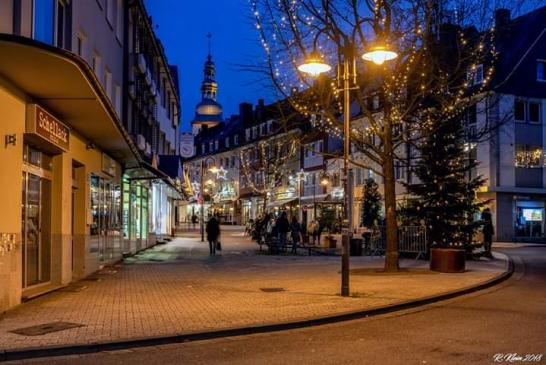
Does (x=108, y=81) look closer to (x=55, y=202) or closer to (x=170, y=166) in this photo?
(x=55, y=202)

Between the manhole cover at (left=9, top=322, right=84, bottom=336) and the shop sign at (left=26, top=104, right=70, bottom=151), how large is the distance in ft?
11.6

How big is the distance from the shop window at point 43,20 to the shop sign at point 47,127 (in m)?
1.45

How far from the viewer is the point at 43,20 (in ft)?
43.1

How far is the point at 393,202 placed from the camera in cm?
1827

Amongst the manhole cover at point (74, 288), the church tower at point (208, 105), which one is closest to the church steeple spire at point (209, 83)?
the church tower at point (208, 105)

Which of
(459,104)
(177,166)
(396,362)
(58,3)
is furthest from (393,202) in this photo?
(177,166)

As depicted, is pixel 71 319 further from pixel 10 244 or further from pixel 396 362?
pixel 396 362

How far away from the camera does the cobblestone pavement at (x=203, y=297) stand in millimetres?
9797

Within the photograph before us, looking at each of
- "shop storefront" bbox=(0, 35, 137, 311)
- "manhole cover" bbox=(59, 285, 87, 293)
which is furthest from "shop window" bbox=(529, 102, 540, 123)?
"manhole cover" bbox=(59, 285, 87, 293)

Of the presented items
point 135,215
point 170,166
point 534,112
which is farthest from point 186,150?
point 534,112

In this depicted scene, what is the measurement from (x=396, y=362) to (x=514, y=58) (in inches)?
1435

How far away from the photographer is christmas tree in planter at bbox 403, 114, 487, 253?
2327cm

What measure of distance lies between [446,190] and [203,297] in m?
12.8

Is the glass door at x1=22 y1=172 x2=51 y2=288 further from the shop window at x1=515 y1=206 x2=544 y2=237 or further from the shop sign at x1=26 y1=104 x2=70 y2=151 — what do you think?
the shop window at x1=515 y1=206 x2=544 y2=237
